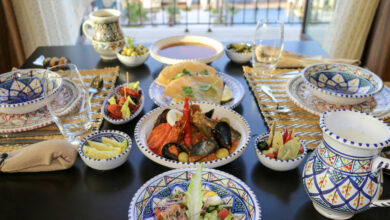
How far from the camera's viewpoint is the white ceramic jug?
69 cm

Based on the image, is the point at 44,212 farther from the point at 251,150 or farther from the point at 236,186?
the point at 251,150

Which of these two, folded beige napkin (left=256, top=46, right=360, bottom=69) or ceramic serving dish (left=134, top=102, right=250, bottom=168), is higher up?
folded beige napkin (left=256, top=46, right=360, bottom=69)

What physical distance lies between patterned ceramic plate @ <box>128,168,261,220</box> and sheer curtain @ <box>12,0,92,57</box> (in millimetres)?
2403

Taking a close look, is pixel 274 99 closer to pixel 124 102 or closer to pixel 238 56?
pixel 238 56

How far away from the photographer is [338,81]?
1299mm

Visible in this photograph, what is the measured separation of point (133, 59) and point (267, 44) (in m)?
0.64

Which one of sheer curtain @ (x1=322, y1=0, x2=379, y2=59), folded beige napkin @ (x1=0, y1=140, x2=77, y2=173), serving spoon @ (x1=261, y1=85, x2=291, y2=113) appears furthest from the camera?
sheer curtain @ (x1=322, y1=0, x2=379, y2=59)

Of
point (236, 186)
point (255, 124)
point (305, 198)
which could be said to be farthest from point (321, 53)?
point (236, 186)

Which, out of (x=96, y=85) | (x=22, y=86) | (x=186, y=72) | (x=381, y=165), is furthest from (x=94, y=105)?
(x=381, y=165)

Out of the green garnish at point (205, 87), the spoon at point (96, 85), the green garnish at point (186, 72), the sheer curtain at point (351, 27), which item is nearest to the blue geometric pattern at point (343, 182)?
the green garnish at point (205, 87)

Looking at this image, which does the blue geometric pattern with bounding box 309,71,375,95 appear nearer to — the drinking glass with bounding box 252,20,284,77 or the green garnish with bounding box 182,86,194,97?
the drinking glass with bounding box 252,20,284,77

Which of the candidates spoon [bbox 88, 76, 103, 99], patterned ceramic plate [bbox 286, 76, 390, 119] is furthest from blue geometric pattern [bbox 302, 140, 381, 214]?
spoon [bbox 88, 76, 103, 99]

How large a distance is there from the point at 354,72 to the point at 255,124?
1.59ft

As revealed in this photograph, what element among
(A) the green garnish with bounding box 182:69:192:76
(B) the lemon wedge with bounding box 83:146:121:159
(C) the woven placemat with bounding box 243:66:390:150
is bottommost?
(C) the woven placemat with bounding box 243:66:390:150
